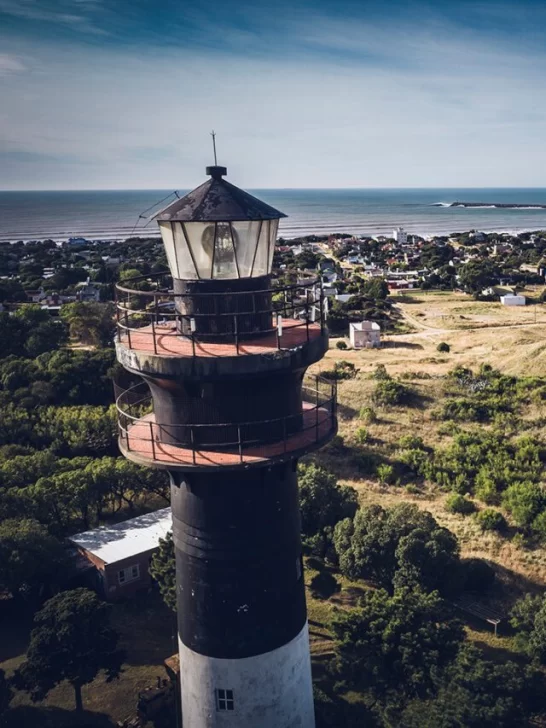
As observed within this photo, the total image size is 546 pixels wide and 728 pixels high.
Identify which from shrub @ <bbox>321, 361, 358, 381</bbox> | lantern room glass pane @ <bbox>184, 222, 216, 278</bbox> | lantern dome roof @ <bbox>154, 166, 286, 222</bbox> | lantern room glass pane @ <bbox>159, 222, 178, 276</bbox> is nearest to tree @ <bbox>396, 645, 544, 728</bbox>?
lantern room glass pane @ <bbox>184, 222, 216, 278</bbox>

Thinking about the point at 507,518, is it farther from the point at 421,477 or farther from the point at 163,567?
the point at 163,567

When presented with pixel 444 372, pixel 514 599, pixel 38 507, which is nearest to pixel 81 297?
pixel 444 372

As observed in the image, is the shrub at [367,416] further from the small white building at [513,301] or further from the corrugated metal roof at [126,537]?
the small white building at [513,301]

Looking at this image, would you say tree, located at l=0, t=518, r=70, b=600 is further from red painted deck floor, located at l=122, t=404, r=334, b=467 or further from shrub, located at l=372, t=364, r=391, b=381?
shrub, located at l=372, t=364, r=391, b=381

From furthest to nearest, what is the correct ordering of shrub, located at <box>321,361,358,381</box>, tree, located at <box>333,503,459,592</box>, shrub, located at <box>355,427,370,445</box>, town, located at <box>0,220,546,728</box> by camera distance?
Answer: shrub, located at <box>321,361,358,381</box>, shrub, located at <box>355,427,370,445</box>, tree, located at <box>333,503,459,592</box>, town, located at <box>0,220,546,728</box>

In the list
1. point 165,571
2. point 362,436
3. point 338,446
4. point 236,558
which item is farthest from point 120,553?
point 236,558

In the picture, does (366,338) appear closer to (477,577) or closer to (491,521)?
(491,521)

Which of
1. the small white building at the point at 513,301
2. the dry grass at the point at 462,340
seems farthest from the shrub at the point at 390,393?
the small white building at the point at 513,301
